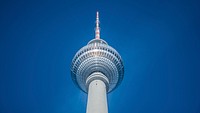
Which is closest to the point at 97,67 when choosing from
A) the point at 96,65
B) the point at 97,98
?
the point at 96,65

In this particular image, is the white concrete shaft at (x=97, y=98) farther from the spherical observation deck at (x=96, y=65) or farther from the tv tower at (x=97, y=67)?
the spherical observation deck at (x=96, y=65)

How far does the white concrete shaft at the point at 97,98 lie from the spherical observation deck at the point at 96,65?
12.7 ft

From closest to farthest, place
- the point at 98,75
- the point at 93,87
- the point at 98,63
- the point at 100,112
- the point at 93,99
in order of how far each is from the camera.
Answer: the point at 100,112 → the point at 93,99 → the point at 93,87 → the point at 98,75 → the point at 98,63

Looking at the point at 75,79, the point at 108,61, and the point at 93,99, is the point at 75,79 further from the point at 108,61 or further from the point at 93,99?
the point at 93,99

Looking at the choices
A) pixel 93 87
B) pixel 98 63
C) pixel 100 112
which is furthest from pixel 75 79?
pixel 100 112

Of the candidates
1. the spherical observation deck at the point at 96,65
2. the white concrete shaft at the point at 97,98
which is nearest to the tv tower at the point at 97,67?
the spherical observation deck at the point at 96,65

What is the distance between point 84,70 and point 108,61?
4645mm

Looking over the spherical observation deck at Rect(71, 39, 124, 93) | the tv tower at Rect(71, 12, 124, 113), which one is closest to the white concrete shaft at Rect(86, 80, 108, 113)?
the tv tower at Rect(71, 12, 124, 113)

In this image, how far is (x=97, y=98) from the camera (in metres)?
34.6

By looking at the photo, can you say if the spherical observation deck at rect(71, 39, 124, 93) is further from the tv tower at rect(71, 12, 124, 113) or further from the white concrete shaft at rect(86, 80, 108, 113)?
the white concrete shaft at rect(86, 80, 108, 113)

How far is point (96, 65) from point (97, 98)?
9.83m

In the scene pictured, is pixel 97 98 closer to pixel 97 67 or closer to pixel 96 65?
pixel 97 67

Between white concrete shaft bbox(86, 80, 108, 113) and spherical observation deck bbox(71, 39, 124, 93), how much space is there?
388cm

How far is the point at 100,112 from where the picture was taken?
1270 inches
